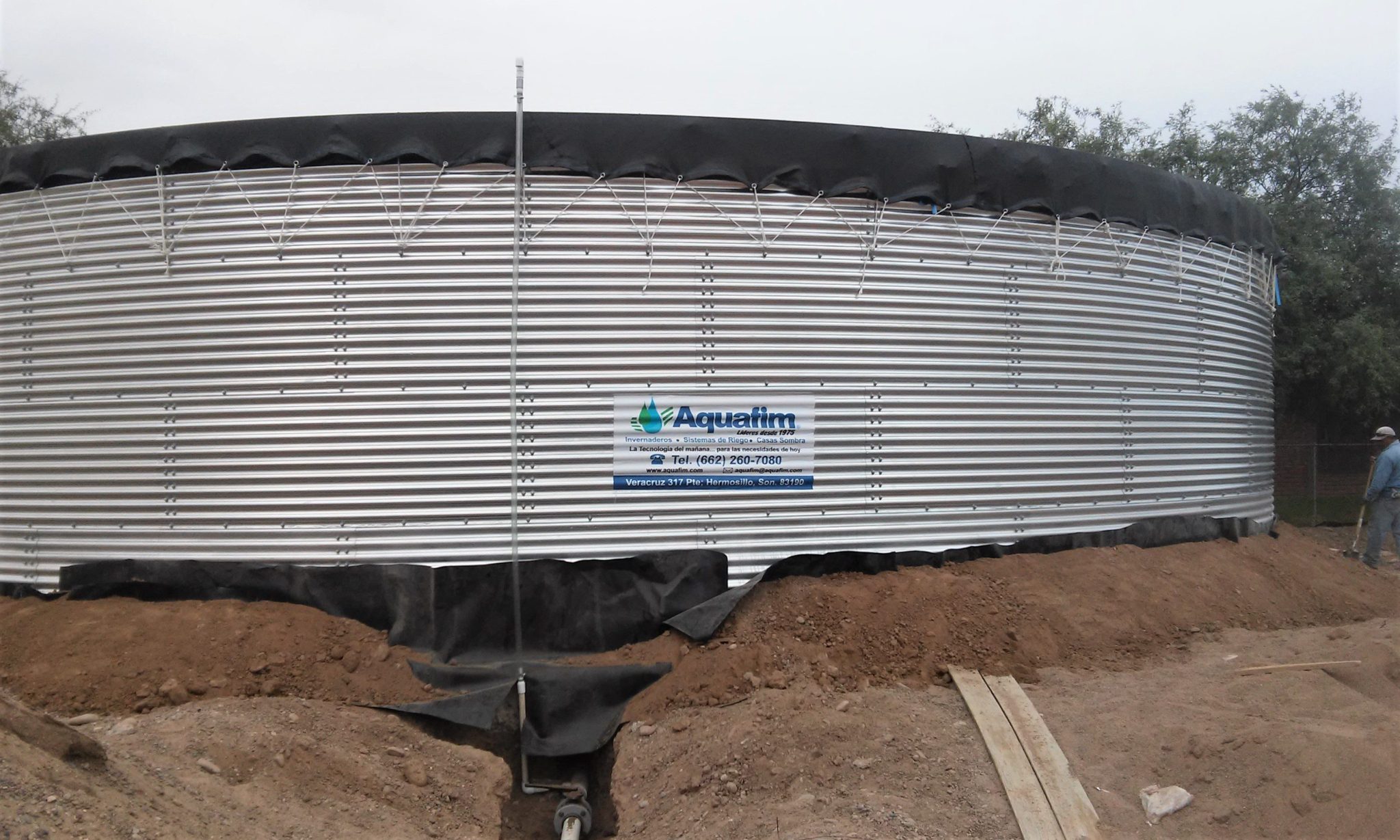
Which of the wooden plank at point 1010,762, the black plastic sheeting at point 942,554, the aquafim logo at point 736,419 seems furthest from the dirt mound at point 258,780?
the wooden plank at point 1010,762

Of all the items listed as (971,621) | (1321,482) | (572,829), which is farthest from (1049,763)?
(1321,482)

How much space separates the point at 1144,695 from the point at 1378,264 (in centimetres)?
1421

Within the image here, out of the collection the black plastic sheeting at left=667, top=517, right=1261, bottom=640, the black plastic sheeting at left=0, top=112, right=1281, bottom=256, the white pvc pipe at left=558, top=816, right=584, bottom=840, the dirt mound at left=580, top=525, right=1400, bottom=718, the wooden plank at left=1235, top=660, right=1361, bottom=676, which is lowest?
the white pvc pipe at left=558, top=816, right=584, bottom=840

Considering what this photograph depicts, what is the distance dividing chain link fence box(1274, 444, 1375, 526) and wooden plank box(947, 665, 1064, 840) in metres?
13.1

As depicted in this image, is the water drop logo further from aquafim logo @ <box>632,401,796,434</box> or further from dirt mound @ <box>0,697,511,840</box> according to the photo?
dirt mound @ <box>0,697,511,840</box>

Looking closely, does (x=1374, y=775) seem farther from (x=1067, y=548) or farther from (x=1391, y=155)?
(x=1391, y=155)

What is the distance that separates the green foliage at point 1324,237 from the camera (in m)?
15.4

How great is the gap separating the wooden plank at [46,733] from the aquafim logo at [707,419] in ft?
13.6

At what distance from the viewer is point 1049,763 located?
556 centimetres

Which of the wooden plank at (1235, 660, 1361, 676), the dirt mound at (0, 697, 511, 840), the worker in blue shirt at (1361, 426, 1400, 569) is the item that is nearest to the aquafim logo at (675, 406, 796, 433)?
the dirt mound at (0, 697, 511, 840)

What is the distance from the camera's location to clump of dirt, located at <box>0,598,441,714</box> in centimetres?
647

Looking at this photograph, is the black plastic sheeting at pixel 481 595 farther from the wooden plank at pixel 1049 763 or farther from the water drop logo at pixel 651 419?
the wooden plank at pixel 1049 763

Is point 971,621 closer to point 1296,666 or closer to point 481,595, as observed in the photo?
point 1296,666

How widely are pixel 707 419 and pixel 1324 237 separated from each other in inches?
566
